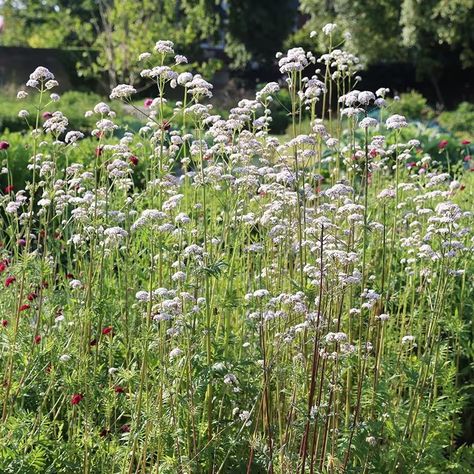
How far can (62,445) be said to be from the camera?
291cm

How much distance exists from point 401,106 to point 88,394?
16.5 meters

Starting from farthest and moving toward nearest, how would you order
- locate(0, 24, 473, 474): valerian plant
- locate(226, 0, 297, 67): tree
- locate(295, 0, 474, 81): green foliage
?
Result: 1. locate(226, 0, 297, 67): tree
2. locate(295, 0, 474, 81): green foliage
3. locate(0, 24, 473, 474): valerian plant

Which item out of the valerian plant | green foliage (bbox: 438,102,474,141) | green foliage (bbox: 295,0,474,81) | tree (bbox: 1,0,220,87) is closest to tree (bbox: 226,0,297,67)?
tree (bbox: 1,0,220,87)

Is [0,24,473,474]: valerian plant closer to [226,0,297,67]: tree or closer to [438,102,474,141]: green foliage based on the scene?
[438,102,474,141]: green foliage

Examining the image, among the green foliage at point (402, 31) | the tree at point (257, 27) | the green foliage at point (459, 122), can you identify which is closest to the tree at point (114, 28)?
the tree at point (257, 27)

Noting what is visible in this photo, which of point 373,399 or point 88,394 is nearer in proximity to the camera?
point 88,394

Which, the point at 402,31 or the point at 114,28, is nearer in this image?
the point at 114,28

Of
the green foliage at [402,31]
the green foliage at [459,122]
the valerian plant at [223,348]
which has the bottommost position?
the valerian plant at [223,348]

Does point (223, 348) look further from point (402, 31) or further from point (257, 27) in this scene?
point (257, 27)

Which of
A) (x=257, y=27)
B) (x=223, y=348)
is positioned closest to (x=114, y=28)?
(x=257, y=27)

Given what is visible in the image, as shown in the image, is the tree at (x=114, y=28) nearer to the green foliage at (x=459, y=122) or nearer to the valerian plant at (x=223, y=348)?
the green foliage at (x=459, y=122)

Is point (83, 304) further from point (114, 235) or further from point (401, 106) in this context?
point (401, 106)

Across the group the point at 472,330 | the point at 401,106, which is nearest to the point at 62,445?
the point at 472,330

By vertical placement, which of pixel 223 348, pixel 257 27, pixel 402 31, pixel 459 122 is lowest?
pixel 223 348
